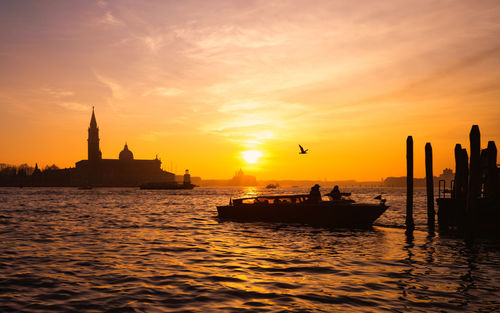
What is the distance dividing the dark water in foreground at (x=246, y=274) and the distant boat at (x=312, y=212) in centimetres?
474


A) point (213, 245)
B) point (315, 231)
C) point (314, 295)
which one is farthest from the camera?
point (315, 231)

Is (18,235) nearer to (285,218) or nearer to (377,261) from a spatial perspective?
(285,218)

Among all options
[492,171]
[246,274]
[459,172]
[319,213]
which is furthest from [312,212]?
[246,274]

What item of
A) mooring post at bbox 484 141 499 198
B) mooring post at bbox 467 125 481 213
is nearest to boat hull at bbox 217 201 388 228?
mooring post at bbox 467 125 481 213

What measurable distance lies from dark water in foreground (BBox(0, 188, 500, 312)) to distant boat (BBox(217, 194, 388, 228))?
474cm

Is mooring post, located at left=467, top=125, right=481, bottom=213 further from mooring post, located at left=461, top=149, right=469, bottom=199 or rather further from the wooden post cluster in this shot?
the wooden post cluster

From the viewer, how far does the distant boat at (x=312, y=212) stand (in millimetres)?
27141

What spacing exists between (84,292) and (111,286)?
0.76 meters

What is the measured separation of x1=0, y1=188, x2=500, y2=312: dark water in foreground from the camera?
31.7ft

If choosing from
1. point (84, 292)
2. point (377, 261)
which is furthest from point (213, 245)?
point (84, 292)

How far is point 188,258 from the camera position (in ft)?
51.6

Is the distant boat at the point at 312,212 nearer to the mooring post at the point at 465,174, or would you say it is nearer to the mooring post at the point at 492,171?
the mooring post at the point at 465,174

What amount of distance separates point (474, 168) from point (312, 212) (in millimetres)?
10646

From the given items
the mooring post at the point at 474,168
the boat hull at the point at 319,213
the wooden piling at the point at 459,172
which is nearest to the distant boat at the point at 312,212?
the boat hull at the point at 319,213
